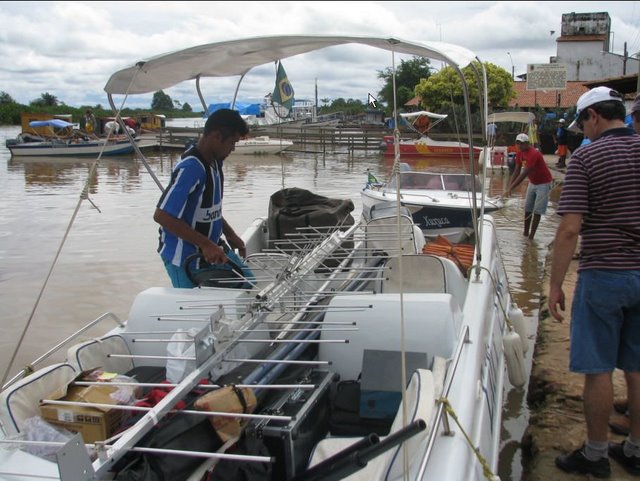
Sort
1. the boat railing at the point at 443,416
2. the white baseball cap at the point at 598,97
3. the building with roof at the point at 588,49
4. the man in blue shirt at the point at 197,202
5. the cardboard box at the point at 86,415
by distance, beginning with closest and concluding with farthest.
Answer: the boat railing at the point at 443,416 → the cardboard box at the point at 86,415 → the white baseball cap at the point at 598,97 → the man in blue shirt at the point at 197,202 → the building with roof at the point at 588,49

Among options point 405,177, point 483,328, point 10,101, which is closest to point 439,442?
point 483,328

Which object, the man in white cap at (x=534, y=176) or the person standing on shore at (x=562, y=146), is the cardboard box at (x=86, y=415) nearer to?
the man in white cap at (x=534, y=176)

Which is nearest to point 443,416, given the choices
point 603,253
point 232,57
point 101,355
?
point 603,253

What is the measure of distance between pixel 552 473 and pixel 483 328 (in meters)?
0.85

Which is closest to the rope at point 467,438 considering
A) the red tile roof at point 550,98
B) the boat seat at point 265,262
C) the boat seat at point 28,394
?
the boat seat at point 28,394

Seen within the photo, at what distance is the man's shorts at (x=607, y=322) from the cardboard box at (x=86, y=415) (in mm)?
2177

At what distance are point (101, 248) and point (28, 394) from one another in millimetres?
8414

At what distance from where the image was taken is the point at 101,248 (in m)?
10.5

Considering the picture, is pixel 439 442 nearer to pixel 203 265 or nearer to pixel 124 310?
pixel 203 265

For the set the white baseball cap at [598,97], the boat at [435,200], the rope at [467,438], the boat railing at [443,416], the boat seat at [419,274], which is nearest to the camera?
the boat railing at [443,416]

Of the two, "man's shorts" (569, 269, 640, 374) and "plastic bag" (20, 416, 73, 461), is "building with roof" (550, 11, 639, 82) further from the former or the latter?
"plastic bag" (20, 416, 73, 461)

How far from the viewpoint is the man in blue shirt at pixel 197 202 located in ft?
11.7

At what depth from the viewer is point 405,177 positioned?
10500mm

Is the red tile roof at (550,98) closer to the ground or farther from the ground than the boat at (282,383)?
farther from the ground
